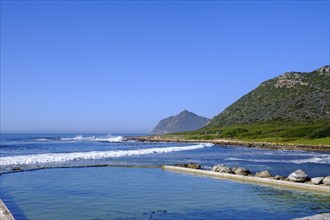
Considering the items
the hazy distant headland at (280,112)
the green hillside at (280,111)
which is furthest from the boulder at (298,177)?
the green hillside at (280,111)

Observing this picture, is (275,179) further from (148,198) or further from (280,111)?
(280,111)

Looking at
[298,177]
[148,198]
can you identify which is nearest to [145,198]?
[148,198]

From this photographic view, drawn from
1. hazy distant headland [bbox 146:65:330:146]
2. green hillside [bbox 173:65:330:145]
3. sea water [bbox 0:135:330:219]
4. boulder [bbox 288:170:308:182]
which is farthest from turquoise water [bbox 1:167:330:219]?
green hillside [bbox 173:65:330:145]

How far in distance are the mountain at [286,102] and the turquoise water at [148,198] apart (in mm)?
104184

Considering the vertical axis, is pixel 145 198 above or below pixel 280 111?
below

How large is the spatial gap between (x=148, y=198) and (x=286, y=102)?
142465mm

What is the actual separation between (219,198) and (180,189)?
12.7 ft

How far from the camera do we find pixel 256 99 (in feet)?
596

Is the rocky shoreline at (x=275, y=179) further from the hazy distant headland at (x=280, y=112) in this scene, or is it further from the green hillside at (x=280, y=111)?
the green hillside at (x=280, y=111)

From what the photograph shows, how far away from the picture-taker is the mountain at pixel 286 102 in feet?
456

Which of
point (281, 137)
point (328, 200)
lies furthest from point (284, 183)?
point (281, 137)

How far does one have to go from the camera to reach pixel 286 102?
6201 inches

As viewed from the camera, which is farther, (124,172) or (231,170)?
(124,172)

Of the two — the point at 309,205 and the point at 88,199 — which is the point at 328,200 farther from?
the point at 88,199
